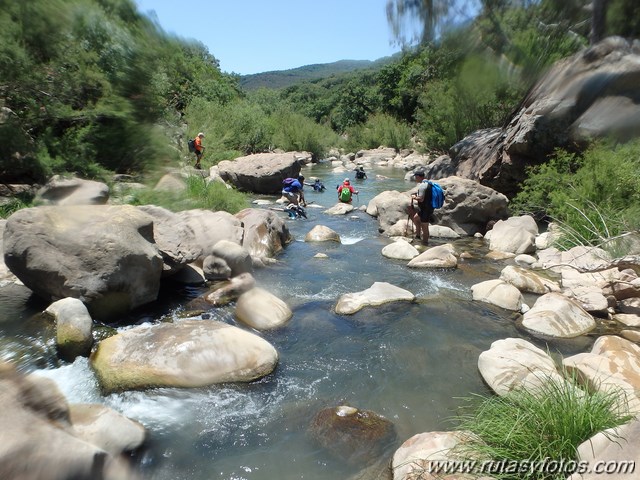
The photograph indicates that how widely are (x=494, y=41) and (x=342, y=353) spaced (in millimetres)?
4482

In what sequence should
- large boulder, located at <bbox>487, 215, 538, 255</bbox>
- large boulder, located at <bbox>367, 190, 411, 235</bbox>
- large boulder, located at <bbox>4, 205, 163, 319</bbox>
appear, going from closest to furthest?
large boulder, located at <bbox>4, 205, 163, 319</bbox> → large boulder, located at <bbox>487, 215, 538, 255</bbox> → large boulder, located at <bbox>367, 190, 411, 235</bbox>

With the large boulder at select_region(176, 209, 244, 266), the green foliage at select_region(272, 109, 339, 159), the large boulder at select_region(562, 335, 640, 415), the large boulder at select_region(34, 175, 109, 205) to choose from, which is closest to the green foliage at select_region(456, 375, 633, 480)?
the large boulder at select_region(562, 335, 640, 415)

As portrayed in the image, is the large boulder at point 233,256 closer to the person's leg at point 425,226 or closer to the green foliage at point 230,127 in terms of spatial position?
the person's leg at point 425,226

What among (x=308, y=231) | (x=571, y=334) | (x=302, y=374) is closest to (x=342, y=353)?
(x=302, y=374)

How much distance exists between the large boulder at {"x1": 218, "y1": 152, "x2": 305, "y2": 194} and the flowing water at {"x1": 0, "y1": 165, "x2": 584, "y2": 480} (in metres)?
9.40

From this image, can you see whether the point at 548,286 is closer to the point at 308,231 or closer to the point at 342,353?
the point at 342,353

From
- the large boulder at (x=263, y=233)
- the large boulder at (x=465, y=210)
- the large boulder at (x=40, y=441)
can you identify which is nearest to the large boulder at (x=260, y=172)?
the large boulder at (x=465, y=210)

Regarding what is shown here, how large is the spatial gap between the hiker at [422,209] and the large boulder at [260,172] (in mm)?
7396

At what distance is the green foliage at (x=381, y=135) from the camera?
3328 cm

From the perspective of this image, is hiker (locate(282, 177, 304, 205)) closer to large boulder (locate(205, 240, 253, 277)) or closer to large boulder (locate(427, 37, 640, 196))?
large boulder (locate(205, 240, 253, 277))

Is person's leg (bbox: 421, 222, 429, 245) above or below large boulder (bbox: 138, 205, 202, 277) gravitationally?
below

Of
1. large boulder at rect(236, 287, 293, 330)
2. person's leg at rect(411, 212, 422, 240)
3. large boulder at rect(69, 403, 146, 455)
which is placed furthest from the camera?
person's leg at rect(411, 212, 422, 240)

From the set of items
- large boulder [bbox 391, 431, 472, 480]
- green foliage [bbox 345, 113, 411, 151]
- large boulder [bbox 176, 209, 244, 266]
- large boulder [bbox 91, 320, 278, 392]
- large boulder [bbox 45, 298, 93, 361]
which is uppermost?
green foliage [bbox 345, 113, 411, 151]

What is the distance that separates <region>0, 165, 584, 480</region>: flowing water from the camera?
11.5ft
